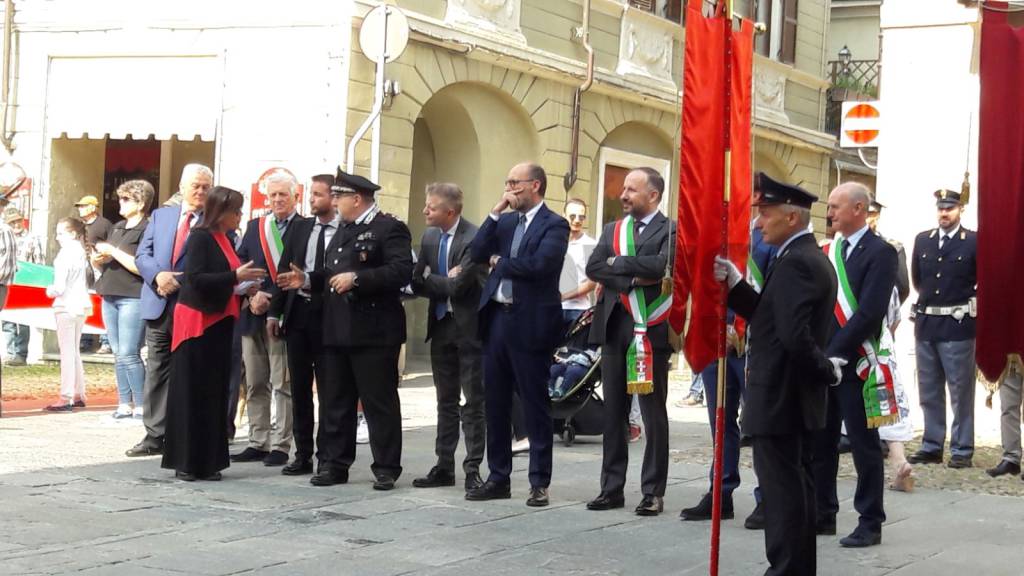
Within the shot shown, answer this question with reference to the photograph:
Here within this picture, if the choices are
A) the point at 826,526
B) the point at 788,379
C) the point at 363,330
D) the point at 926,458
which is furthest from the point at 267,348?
the point at 926,458

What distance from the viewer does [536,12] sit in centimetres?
2152

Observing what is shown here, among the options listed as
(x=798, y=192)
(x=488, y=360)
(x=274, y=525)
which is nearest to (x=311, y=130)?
(x=488, y=360)

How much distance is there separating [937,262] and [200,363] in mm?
5657

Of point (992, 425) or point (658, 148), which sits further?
point (658, 148)

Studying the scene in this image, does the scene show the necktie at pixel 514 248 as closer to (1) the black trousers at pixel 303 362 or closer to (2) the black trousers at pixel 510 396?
(2) the black trousers at pixel 510 396

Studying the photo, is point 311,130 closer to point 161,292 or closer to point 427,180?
point 427,180

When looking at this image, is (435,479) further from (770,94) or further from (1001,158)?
(770,94)

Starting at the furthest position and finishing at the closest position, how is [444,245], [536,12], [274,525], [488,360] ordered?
[536,12] < [444,245] < [488,360] < [274,525]

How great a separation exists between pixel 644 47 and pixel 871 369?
1604cm

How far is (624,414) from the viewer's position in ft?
30.6

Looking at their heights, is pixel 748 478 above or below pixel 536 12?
below

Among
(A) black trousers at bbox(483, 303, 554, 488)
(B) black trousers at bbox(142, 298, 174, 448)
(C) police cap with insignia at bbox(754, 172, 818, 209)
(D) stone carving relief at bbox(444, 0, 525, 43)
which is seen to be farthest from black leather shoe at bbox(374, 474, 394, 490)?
(D) stone carving relief at bbox(444, 0, 525, 43)

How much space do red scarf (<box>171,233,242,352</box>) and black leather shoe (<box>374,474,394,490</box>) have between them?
1.43m

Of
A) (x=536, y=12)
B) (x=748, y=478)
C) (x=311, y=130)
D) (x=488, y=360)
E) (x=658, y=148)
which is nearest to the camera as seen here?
(x=488, y=360)
